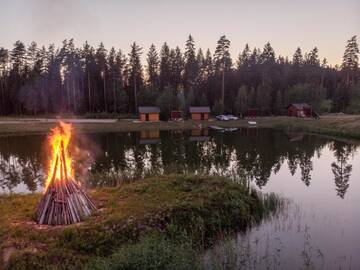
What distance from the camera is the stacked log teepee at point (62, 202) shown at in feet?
34.9

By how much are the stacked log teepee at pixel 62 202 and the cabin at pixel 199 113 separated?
5887 centimetres

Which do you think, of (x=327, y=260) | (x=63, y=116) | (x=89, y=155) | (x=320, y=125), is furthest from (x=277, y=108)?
(x=327, y=260)

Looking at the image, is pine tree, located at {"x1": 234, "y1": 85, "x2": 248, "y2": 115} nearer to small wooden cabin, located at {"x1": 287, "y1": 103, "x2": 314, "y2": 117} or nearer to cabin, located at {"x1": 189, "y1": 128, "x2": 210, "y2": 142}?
small wooden cabin, located at {"x1": 287, "y1": 103, "x2": 314, "y2": 117}

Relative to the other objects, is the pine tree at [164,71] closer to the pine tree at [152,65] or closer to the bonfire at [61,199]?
Answer: the pine tree at [152,65]

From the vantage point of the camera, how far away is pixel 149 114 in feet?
217

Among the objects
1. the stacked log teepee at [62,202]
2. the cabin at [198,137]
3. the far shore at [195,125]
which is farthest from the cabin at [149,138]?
the stacked log teepee at [62,202]

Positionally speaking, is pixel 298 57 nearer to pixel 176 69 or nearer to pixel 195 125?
pixel 176 69

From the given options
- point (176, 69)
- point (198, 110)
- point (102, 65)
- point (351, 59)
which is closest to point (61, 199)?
point (198, 110)

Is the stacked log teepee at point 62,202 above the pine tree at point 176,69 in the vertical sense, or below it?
below

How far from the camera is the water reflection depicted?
64.5ft

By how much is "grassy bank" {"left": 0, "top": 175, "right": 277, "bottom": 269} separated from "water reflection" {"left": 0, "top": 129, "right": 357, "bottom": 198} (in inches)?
129

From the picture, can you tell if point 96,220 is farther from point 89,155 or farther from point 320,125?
point 320,125

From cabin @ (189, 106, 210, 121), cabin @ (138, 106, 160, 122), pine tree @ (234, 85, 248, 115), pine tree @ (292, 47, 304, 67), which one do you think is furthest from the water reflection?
pine tree @ (292, 47, 304, 67)

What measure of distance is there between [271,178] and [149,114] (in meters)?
47.4
